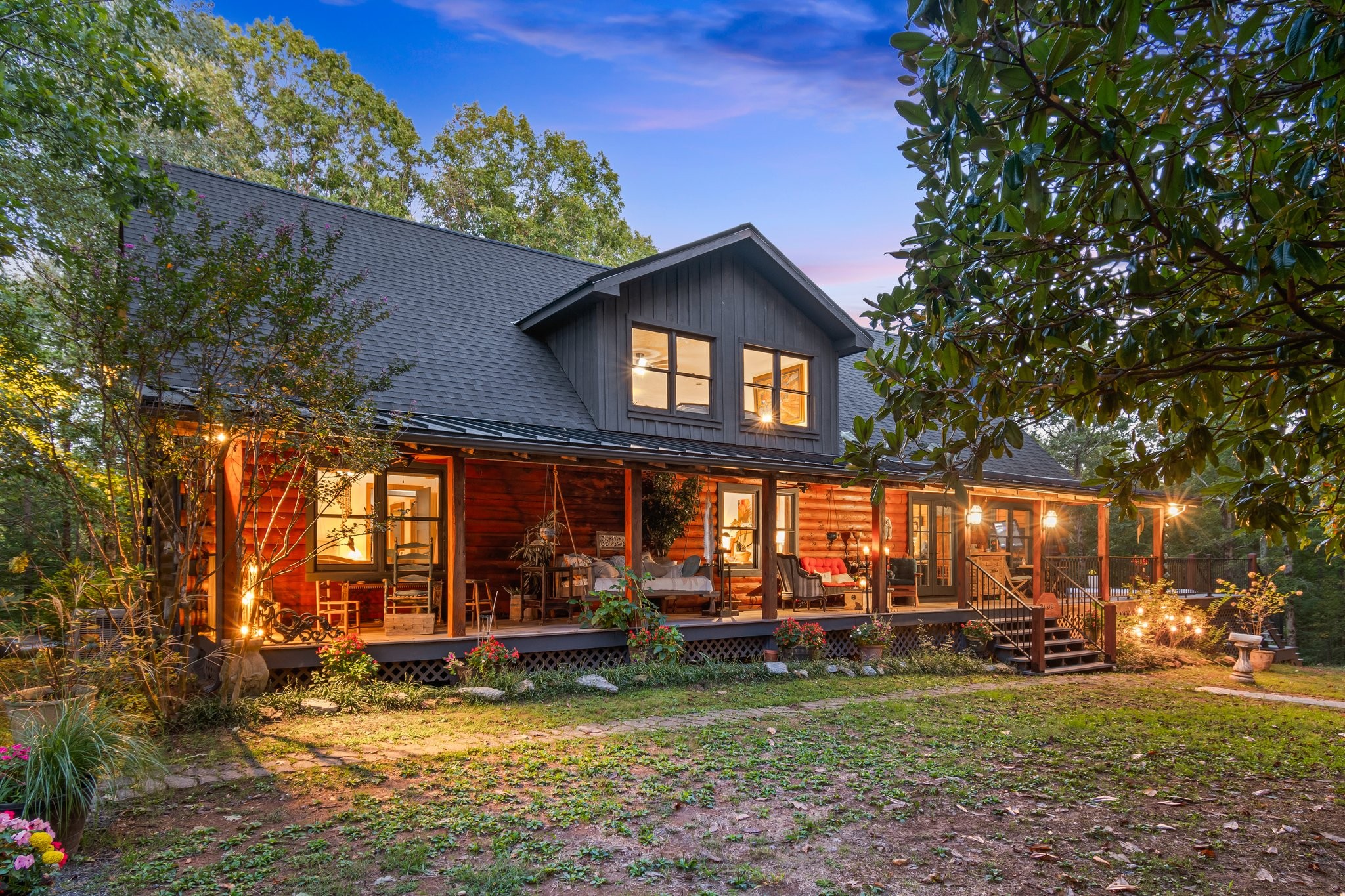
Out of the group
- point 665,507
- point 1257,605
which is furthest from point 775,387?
point 1257,605

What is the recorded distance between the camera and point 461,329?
43.4 feet

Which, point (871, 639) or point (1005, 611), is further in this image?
point (1005, 611)

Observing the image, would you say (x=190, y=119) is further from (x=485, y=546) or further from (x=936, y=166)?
(x=936, y=166)

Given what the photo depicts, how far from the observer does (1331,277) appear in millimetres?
4469

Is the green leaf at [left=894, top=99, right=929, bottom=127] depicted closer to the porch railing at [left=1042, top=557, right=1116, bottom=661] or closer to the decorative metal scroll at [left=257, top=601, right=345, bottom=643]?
the decorative metal scroll at [left=257, top=601, right=345, bottom=643]

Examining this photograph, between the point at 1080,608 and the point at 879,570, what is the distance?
186 inches

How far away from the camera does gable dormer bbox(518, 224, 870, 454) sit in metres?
13.0

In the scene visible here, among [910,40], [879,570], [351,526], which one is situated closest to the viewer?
[910,40]

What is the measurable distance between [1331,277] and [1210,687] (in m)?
9.80

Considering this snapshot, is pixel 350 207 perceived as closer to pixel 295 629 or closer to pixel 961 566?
pixel 295 629

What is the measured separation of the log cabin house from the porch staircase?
5 cm

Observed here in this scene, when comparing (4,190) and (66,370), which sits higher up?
(4,190)

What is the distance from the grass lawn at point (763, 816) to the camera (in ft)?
13.9

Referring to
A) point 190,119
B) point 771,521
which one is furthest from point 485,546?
point 190,119
